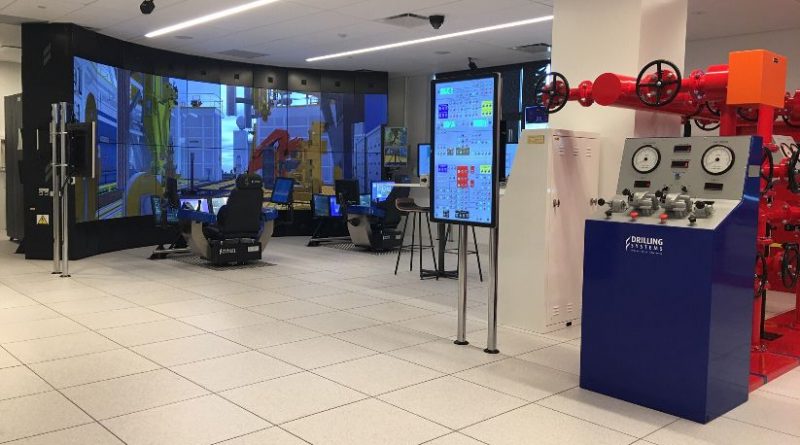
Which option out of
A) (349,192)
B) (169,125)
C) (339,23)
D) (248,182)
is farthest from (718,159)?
(169,125)

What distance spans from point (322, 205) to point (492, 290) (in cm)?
728

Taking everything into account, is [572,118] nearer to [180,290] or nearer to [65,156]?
[180,290]

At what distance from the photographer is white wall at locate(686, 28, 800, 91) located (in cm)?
844

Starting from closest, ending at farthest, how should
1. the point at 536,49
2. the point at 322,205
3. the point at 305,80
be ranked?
1. the point at 536,49
2. the point at 322,205
3. the point at 305,80

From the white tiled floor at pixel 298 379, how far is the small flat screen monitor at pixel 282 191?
4.48 meters

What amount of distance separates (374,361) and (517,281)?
1.61m

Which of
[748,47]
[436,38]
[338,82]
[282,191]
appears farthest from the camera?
[338,82]

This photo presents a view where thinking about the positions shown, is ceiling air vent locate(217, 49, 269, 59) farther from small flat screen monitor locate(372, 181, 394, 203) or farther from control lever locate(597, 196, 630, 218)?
control lever locate(597, 196, 630, 218)

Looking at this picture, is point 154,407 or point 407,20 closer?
point 154,407

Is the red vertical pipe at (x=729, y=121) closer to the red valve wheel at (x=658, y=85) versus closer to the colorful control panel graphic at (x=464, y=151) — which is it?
the red valve wheel at (x=658, y=85)

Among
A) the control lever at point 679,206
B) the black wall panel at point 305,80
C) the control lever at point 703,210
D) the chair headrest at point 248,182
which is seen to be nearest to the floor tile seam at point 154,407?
the control lever at point 679,206

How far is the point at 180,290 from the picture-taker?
7.16 m

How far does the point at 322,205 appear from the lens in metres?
11.7

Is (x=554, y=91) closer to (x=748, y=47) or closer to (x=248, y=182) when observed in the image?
(x=248, y=182)
